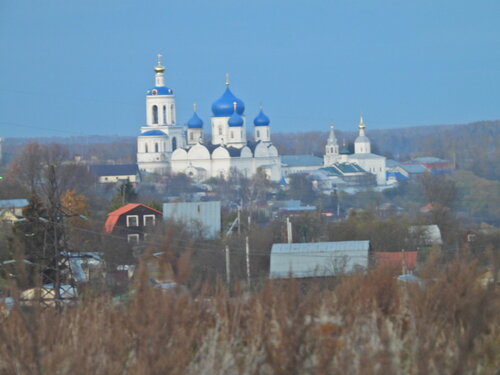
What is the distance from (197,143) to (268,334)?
60.6m

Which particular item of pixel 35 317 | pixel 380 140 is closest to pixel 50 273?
pixel 35 317

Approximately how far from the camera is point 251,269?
1781 centimetres

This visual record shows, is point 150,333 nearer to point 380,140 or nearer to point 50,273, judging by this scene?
point 50,273

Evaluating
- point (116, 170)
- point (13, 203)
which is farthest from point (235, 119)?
point (13, 203)

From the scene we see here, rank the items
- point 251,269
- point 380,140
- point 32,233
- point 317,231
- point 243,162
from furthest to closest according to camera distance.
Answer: point 380,140, point 243,162, point 317,231, point 251,269, point 32,233

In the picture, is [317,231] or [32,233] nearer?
[32,233]

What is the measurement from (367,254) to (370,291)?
453 inches

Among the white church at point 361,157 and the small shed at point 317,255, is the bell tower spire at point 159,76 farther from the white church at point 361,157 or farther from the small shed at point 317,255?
the small shed at point 317,255

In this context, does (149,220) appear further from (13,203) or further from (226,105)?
(226,105)

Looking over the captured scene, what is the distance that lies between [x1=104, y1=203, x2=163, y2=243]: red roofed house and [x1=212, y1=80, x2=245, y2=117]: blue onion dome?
40843 millimetres

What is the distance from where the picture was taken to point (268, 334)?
232 inches

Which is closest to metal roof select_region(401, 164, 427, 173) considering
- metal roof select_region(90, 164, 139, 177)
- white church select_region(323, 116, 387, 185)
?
white church select_region(323, 116, 387, 185)

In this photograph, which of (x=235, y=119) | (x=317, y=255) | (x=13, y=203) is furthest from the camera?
(x=235, y=119)

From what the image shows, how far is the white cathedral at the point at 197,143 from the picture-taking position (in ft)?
214
